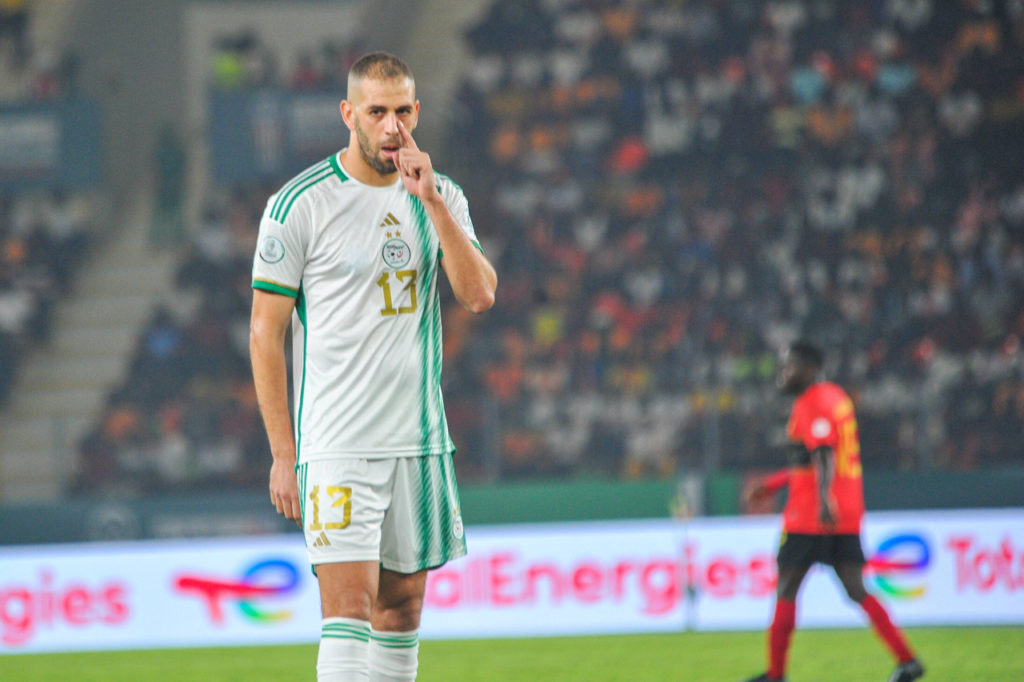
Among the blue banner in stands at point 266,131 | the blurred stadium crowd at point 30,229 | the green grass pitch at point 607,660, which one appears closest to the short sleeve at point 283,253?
the green grass pitch at point 607,660

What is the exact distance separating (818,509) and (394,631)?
3.20 meters

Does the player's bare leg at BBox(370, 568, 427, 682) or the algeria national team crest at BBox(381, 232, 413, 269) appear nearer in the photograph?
the algeria national team crest at BBox(381, 232, 413, 269)

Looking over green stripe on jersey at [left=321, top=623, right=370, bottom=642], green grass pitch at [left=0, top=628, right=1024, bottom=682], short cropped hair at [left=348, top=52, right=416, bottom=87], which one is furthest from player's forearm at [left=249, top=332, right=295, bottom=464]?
green grass pitch at [left=0, top=628, right=1024, bottom=682]

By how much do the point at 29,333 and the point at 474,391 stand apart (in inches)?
262

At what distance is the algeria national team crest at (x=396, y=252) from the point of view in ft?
13.0

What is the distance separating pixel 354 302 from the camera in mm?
3912

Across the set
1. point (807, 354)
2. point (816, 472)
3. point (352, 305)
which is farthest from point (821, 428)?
point (352, 305)

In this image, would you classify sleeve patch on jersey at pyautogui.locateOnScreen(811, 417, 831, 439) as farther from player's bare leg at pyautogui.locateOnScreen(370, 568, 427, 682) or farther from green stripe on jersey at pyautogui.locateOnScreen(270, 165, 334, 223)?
green stripe on jersey at pyautogui.locateOnScreen(270, 165, 334, 223)

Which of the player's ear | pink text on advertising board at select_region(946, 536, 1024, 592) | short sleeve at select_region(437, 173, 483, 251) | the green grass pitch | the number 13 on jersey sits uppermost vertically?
the player's ear

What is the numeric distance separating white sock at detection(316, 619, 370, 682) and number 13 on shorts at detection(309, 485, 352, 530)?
26cm

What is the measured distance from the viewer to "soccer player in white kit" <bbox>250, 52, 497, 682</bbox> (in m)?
3.82

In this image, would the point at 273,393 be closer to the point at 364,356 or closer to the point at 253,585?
the point at 364,356

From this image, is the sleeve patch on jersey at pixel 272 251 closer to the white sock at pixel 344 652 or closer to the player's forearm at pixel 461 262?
the player's forearm at pixel 461 262

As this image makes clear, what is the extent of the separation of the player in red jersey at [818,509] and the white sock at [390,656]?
2.97m
